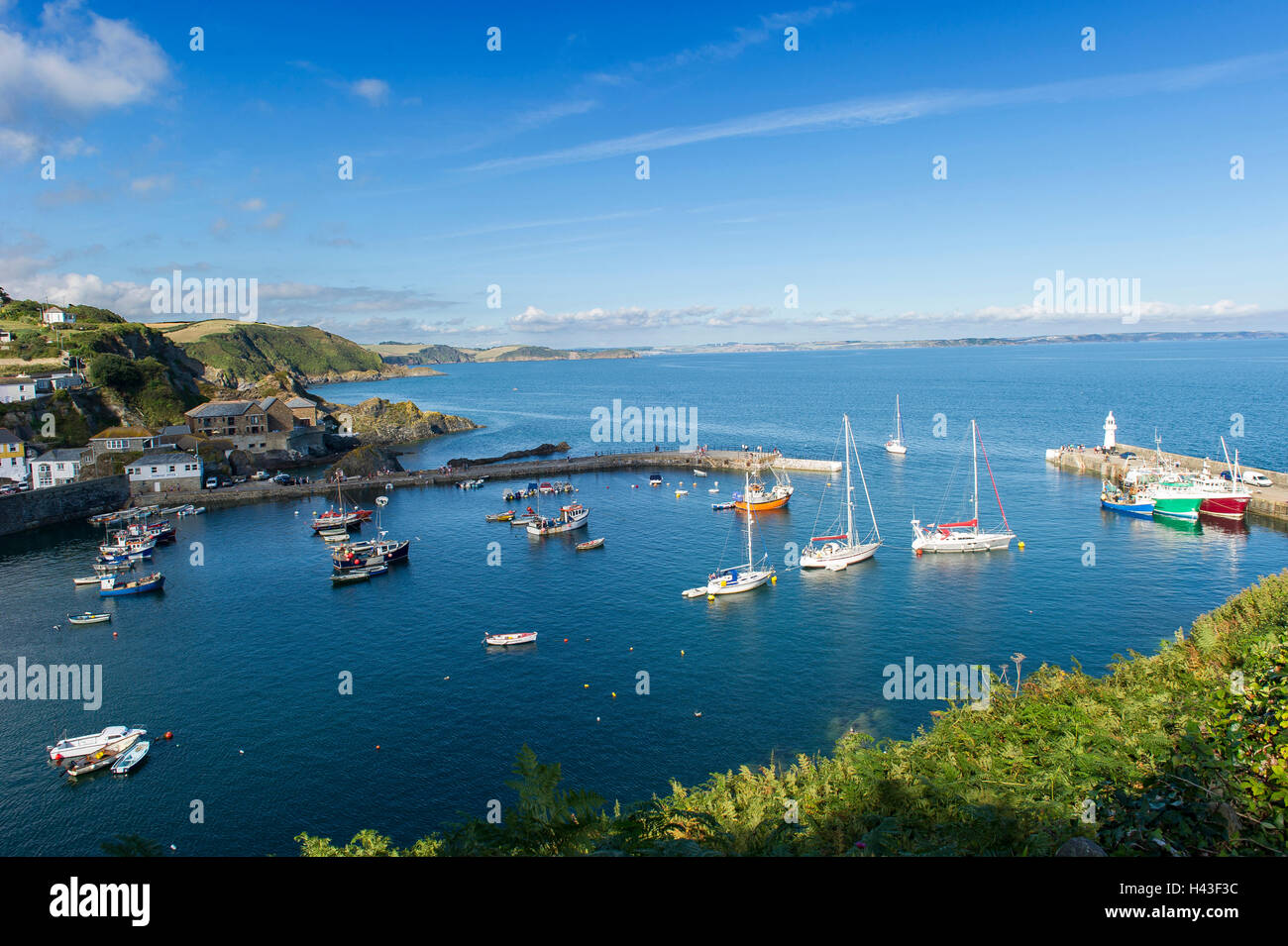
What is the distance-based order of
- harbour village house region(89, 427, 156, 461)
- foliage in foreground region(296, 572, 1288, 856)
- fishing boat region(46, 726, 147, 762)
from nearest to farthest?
foliage in foreground region(296, 572, 1288, 856) < fishing boat region(46, 726, 147, 762) < harbour village house region(89, 427, 156, 461)

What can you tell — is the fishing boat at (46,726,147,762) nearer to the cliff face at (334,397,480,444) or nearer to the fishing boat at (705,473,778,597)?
the fishing boat at (705,473,778,597)

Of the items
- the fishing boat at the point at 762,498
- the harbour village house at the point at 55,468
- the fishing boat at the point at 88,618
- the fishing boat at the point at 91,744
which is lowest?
the fishing boat at the point at 91,744

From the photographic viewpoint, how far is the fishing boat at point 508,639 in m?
33.6

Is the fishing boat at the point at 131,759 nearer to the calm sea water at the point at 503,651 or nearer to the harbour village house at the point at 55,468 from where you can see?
the calm sea water at the point at 503,651

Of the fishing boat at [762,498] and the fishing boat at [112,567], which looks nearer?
the fishing boat at [112,567]

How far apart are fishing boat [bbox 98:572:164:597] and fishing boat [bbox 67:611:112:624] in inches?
122

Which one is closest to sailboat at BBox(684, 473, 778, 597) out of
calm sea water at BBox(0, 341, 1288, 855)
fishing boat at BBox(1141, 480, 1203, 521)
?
calm sea water at BBox(0, 341, 1288, 855)

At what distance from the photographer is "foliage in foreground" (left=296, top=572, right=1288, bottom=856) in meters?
8.03

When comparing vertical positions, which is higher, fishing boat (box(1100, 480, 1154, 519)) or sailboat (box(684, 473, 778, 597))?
fishing boat (box(1100, 480, 1154, 519))

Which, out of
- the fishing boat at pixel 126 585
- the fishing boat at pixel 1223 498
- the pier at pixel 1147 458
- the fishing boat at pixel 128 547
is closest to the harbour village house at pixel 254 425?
the fishing boat at pixel 128 547

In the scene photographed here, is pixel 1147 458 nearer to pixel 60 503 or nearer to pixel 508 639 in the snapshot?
pixel 508 639

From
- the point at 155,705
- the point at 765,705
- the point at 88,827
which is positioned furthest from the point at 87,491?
the point at 765,705

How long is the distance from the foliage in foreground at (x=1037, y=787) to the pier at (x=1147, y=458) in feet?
119
